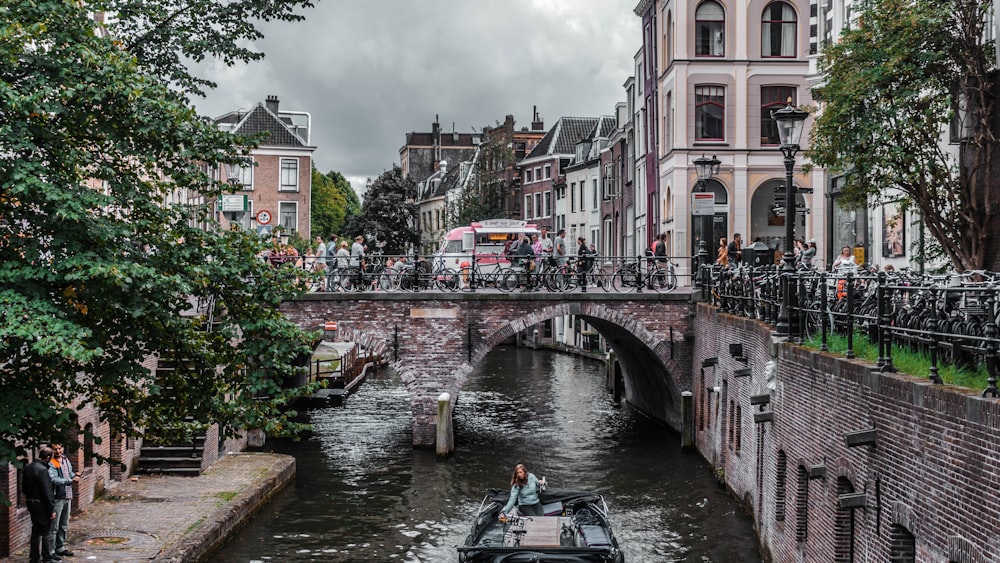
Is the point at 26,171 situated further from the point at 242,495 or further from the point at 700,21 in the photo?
the point at 700,21

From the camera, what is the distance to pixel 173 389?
54.6 feet

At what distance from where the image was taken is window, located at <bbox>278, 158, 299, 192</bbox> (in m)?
68.8

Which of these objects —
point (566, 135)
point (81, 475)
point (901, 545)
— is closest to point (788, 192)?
point (901, 545)

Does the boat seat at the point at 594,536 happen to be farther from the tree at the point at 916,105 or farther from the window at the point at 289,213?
the window at the point at 289,213

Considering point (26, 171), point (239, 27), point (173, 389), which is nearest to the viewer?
point (26, 171)

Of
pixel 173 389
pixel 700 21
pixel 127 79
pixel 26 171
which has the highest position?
pixel 700 21

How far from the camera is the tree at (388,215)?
90688 millimetres

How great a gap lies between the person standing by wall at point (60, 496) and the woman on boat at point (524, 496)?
277 inches

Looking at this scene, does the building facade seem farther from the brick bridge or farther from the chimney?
the chimney

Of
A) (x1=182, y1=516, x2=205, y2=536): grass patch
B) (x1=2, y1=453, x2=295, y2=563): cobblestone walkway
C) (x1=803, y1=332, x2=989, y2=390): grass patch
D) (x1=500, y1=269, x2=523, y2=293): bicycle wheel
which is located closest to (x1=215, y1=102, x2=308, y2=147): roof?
(x1=500, y1=269, x2=523, y2=293): bicycle wheel

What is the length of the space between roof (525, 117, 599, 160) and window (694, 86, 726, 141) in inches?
1350

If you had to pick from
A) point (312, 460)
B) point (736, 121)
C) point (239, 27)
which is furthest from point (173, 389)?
point (736, 121)

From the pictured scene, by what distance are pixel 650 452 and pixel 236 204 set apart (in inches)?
528

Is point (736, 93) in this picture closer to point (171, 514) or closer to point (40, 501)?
point (171, 514)
